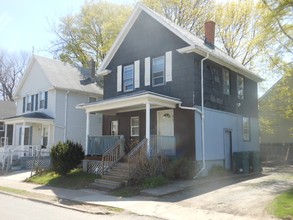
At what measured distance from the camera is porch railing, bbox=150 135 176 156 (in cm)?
1608

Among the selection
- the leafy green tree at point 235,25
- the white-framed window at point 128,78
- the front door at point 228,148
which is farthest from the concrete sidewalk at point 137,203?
the leafy green tree at point 235,25

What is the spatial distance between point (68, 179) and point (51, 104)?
12.0 m

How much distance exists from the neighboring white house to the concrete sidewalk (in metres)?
10.7

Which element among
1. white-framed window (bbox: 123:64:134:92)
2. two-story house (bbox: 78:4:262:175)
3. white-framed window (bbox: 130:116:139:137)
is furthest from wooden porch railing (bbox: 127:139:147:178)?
white-framed window (bbox: 123:64:134:92)

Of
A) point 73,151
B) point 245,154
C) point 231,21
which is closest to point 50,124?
point 73,151

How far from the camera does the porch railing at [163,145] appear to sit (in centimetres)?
1608

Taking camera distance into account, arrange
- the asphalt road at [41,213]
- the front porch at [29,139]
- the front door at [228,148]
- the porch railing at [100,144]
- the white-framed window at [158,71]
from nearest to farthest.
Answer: the asphalt road at [41,213]
the porch railing at [100,144]
the white-framed window at [158,71]
the front door at [228,148]
the front porch at [29,139]

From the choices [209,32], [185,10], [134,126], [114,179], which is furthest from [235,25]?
[114,179]

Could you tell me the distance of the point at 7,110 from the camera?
39.8 meters

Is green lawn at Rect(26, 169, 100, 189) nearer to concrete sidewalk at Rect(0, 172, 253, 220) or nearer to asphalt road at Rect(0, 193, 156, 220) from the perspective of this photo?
concrete sidewalk at Rect(0, 172, 253, 220)

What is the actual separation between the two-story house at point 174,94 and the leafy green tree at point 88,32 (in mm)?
15926

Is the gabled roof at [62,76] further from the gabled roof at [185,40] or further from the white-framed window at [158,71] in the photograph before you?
the white-framed window at [158,71]

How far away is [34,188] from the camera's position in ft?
50.3

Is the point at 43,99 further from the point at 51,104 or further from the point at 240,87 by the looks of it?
the point at 240,87
